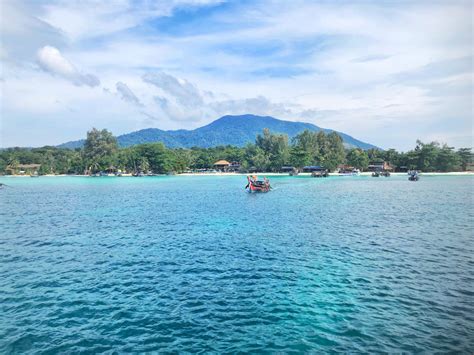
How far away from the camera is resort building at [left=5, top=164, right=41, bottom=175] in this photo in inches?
7062

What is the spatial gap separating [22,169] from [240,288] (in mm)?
205319

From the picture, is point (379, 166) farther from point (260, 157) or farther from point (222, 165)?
point (222, 165)

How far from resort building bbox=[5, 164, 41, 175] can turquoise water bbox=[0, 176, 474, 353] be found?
174 metres

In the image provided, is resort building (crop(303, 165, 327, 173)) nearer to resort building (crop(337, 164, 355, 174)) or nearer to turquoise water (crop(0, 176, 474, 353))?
resort building (crop(337, 164, 355, 174))

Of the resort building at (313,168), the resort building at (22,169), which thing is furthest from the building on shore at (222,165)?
the resort building at (22,169)

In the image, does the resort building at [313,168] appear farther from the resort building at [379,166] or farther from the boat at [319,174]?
the resort building at [379,166]

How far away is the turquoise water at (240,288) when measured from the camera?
1170cm

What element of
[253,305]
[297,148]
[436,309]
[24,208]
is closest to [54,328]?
[253,305]

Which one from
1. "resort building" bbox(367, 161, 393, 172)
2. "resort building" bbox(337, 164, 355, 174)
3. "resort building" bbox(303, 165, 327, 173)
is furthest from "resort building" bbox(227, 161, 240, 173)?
"resort building" bbox(367, 161, 393, 172)

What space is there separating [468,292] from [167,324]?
13.6 metres

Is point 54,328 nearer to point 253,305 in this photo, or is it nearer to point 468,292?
point 253,305

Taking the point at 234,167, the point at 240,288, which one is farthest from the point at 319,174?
the point at 240,288

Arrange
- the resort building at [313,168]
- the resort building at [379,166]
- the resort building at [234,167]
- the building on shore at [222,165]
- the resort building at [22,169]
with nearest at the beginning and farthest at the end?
the resort building at [313,168] → the resort building at [379,166] → the resort building at [234,167] → the building on shore at [222,165] → the resort building at [22,169]

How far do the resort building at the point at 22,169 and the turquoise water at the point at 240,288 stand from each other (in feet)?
571
